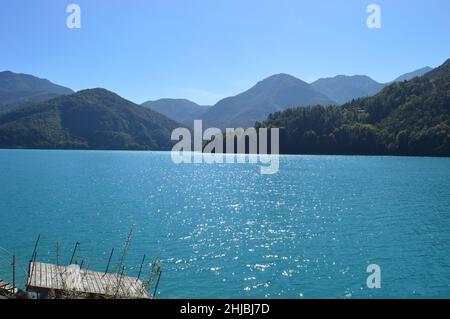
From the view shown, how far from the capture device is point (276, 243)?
50.0 meters

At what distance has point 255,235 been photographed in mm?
54688

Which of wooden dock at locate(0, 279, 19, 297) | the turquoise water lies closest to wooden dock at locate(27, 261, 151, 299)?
wooden dock at locate(0, 279, 19, 297)

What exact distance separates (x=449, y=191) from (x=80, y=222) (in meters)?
85.9

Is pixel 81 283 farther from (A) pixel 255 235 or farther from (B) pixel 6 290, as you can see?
(A) pixel 255 235

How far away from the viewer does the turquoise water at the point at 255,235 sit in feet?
117

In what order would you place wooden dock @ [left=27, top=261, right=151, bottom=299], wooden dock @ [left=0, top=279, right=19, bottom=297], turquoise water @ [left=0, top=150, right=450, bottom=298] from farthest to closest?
turquoise water @ [left=0, top=150, right=450, bottom=298] → wooden dock @ [left=27, top=261, right=151, bottom=299] → wooden dock @ [left=0, top=279, right=19, bottom=297]

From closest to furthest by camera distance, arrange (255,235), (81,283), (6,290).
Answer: (6,290)
(81,283)
(255,235)

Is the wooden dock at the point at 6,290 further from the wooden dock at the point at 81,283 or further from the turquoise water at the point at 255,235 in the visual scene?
the turquoise water at the point at 255,235

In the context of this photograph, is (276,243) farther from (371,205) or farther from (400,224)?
(371,205)

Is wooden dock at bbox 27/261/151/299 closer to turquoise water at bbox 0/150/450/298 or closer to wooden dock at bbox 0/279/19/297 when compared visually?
wooden dock at bbox 0/279/19/297

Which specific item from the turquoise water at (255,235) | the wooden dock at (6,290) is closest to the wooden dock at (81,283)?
the wooden dock at (6,290)

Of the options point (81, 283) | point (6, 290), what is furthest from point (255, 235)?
point (6, 290)

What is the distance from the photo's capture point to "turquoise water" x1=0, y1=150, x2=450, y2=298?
117ft
